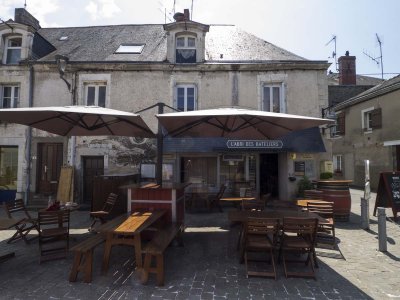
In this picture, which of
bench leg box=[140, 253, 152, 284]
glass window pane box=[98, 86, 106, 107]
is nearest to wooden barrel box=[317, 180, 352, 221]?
bench leg box=[140, 253, 152, 284]

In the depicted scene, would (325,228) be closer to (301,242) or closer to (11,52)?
(301,242)


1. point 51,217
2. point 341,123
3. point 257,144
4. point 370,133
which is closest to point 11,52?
point 51,217

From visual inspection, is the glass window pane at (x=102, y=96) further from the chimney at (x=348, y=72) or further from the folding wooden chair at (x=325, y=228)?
the chimney at (x=348, y=72)

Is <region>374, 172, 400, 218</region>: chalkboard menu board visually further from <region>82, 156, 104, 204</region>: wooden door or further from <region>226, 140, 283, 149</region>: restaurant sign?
<region>82, 156, 104, 204</region>: wooden door

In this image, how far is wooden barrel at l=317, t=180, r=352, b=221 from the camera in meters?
7.24

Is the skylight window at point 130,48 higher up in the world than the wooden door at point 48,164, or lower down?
higher up

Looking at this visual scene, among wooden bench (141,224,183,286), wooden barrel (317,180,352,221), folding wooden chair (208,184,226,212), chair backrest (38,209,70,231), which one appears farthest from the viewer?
folding wooden chair (208,184,226,212)

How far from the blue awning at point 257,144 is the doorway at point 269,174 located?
1938 mm

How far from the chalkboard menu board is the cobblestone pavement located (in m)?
2.25

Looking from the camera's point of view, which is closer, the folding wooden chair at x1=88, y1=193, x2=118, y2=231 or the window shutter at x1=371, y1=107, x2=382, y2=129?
the folding wooden chair at x1=88, y1=193, x2=118, y2=231

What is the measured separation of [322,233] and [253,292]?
3051 millimetres

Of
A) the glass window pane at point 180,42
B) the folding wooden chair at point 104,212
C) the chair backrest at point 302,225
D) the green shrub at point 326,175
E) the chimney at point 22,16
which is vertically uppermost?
the chimney at point 22,16

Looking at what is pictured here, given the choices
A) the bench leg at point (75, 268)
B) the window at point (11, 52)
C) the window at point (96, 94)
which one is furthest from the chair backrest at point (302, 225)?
the window at point (11, 52)

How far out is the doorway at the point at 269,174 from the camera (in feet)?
37.9
